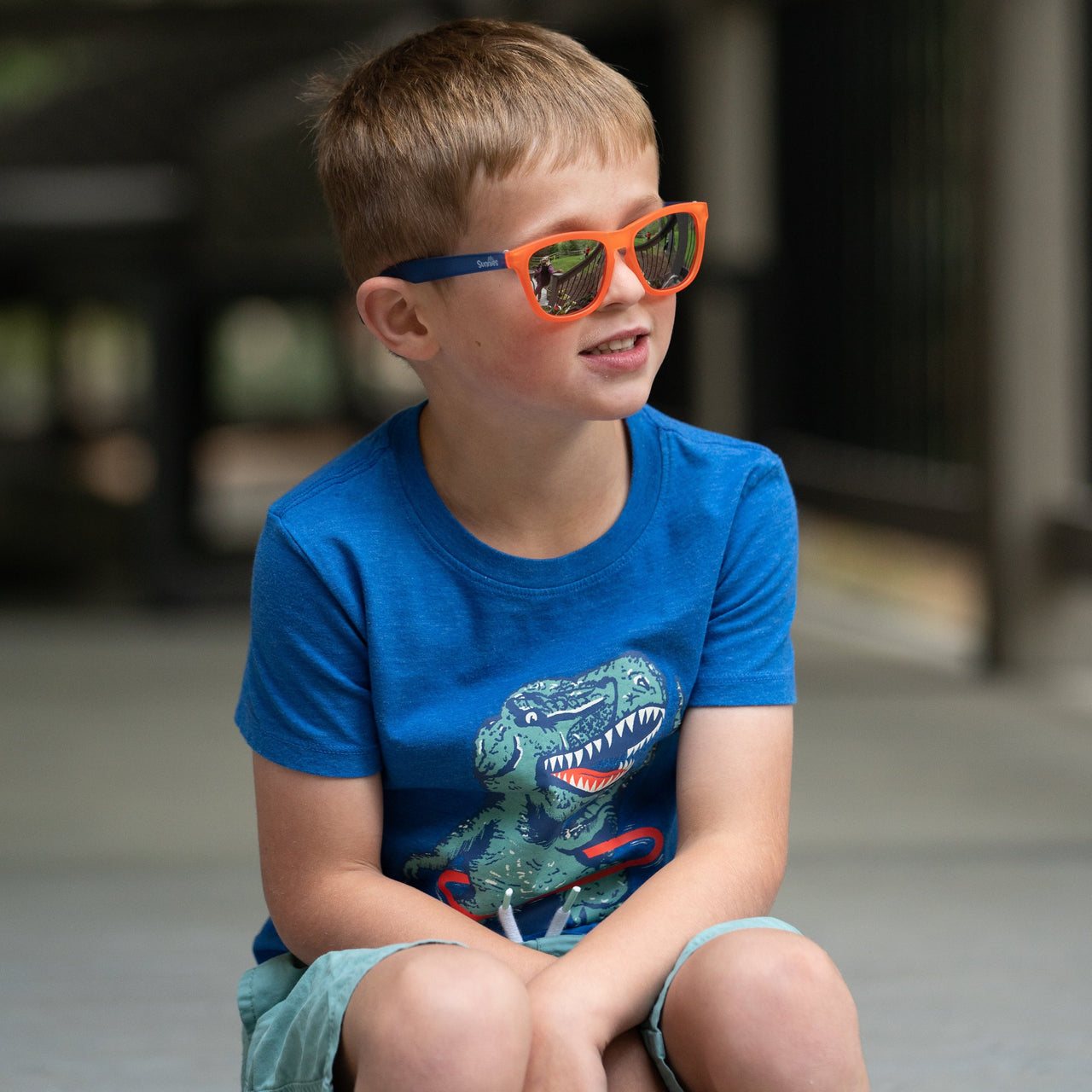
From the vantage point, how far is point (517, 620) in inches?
61.4

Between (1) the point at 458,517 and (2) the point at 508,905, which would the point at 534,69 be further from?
(2) the point at 508,905

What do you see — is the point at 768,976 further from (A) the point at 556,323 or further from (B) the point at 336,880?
(A) the point at 556,323

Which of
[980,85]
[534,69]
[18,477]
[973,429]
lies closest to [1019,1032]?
[534,69]

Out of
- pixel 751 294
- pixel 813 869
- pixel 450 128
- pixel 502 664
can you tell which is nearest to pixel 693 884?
pixel 502 664

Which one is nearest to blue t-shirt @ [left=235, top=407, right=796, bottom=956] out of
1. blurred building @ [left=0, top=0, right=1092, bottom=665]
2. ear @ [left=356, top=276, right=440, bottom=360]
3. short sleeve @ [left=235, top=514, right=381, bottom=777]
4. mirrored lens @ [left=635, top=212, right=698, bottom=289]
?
short sleeve @ [left=235, top=514, right=381, bottom=777]

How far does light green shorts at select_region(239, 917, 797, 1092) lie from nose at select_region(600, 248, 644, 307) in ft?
1.96

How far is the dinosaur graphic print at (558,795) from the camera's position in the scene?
153 cm

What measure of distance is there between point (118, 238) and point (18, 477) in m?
2.33

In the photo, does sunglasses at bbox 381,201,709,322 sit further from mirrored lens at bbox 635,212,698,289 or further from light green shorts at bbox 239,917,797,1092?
light green shorts at bbox 239,917,797,1092

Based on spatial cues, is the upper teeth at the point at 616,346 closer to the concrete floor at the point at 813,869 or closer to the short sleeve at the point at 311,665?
the short sleeve at the point at 311,665

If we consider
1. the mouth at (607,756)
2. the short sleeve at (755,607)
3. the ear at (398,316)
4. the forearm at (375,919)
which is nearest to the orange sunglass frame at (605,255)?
the ear at (398,316)

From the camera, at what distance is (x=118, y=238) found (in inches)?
429

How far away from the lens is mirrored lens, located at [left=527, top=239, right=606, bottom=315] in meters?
1.47

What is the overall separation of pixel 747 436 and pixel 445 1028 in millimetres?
6119
